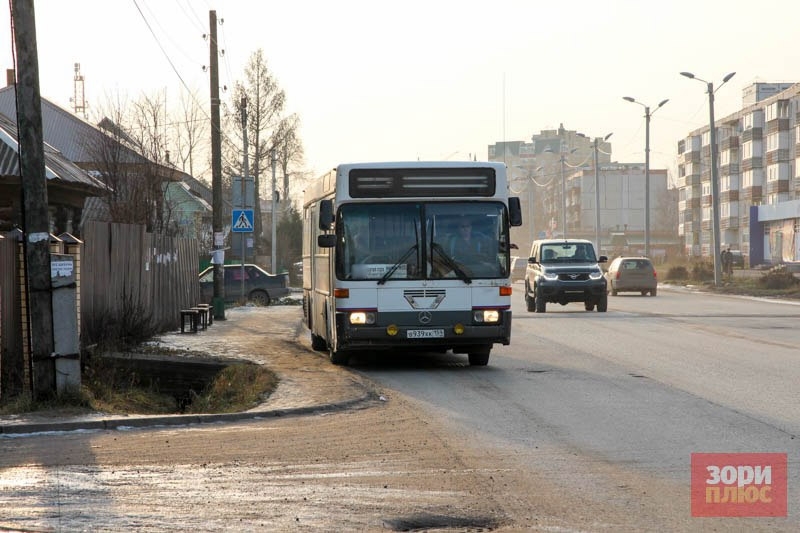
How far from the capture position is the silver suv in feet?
107

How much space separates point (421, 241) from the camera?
→ 53.9 feet

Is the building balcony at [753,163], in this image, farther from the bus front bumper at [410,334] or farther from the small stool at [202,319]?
the bus front bumper at [410,334]

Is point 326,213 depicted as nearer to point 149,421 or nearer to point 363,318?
point 363,318

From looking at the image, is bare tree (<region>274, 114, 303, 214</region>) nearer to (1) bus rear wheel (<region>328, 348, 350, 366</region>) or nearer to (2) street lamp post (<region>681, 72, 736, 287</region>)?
(2) street lamp post (<region>681, 72, 736, 287</region>)

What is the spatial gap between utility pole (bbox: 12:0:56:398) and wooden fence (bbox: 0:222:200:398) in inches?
37.5

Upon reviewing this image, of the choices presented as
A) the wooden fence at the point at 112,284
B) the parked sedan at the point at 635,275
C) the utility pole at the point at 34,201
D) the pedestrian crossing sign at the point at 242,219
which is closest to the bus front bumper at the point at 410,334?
the wooden fence at the point at 112,284

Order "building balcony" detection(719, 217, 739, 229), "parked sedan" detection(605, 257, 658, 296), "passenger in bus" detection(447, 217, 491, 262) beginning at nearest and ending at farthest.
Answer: "passenger in bus" detection(447, 217, 491, 262) < "parked sedan" detection(605, 257, 658, 296) < "building balcony" detection(719, 217, 739, 229)

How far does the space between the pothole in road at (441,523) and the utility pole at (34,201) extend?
6611 millimetres

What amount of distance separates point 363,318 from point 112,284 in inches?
221

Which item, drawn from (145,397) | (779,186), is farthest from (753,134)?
(145,397)

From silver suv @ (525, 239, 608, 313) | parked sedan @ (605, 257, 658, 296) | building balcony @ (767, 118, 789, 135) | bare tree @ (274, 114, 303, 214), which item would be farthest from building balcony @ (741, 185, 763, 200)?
silver suv @ (525, 239, 608, 313)

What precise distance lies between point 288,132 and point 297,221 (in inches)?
292

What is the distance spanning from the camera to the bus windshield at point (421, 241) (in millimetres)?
16391

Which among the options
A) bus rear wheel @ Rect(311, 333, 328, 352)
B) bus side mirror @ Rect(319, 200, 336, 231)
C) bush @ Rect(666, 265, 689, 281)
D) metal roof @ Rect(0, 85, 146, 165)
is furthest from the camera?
bush @ Rect(666, 265, 689, 281)
